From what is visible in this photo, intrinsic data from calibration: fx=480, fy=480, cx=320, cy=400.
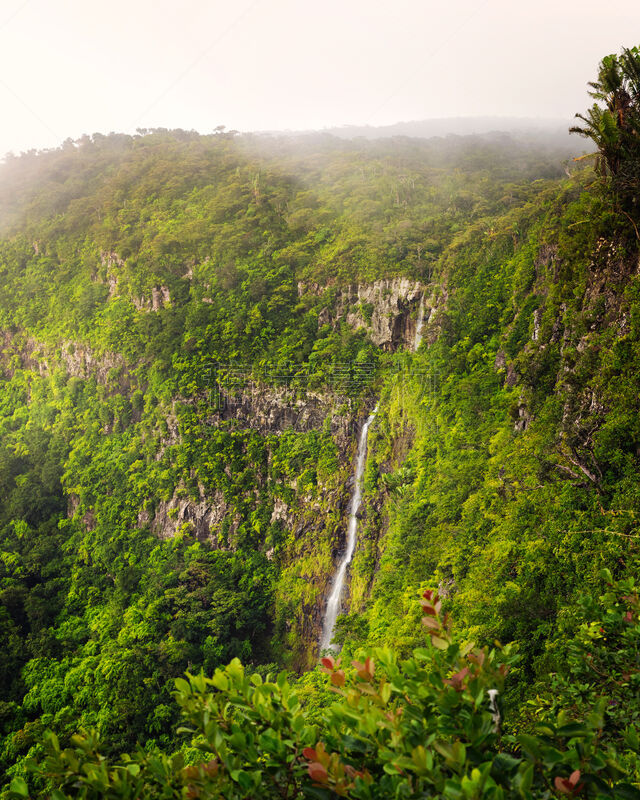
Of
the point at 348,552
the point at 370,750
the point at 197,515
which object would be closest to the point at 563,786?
the point at 370,750

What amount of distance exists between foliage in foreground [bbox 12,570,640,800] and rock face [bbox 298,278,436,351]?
1799 centimetres

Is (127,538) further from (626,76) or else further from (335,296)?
(626,76)

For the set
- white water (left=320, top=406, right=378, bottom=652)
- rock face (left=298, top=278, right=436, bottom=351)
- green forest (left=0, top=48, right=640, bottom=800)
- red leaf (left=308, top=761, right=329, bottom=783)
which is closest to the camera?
red leaf (left=308, top=761, right=329, bottom=783)

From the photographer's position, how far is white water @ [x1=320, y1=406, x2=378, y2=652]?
16453 mm

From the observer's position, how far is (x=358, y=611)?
14609 mm

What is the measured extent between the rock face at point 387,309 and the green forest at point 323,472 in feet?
0.35

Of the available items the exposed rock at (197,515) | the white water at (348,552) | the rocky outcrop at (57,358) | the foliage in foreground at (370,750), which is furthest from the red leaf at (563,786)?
the rocky outcrop at (57,358)

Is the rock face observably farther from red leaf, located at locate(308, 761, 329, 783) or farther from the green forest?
red leaf, located at locate(308, 761, 329, 783)

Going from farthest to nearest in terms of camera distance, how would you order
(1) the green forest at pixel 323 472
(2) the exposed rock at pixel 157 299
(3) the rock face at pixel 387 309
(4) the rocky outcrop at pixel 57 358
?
(4) the rocky outcrop at pixel 57 358 < (2) the exposed rock at pixel 157 299 < (3) the rock face at pixel 387 309 < (1) the green forest at pixel 323 472

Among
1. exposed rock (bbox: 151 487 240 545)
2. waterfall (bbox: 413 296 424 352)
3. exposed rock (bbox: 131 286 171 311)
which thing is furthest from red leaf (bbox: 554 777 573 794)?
exposed rock (bbox: 131 286 171 311)

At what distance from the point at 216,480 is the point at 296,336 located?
716 cm

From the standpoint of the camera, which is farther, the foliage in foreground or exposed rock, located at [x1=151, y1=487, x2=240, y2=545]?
exposed rock, located at [x1=151, y1=487, x2=240, y2=545]

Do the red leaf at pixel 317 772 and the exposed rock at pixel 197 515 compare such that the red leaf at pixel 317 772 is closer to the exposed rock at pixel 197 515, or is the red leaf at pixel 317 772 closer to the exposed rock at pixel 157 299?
the exposed rock at pixel 197 515

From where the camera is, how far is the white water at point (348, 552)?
16453mm
